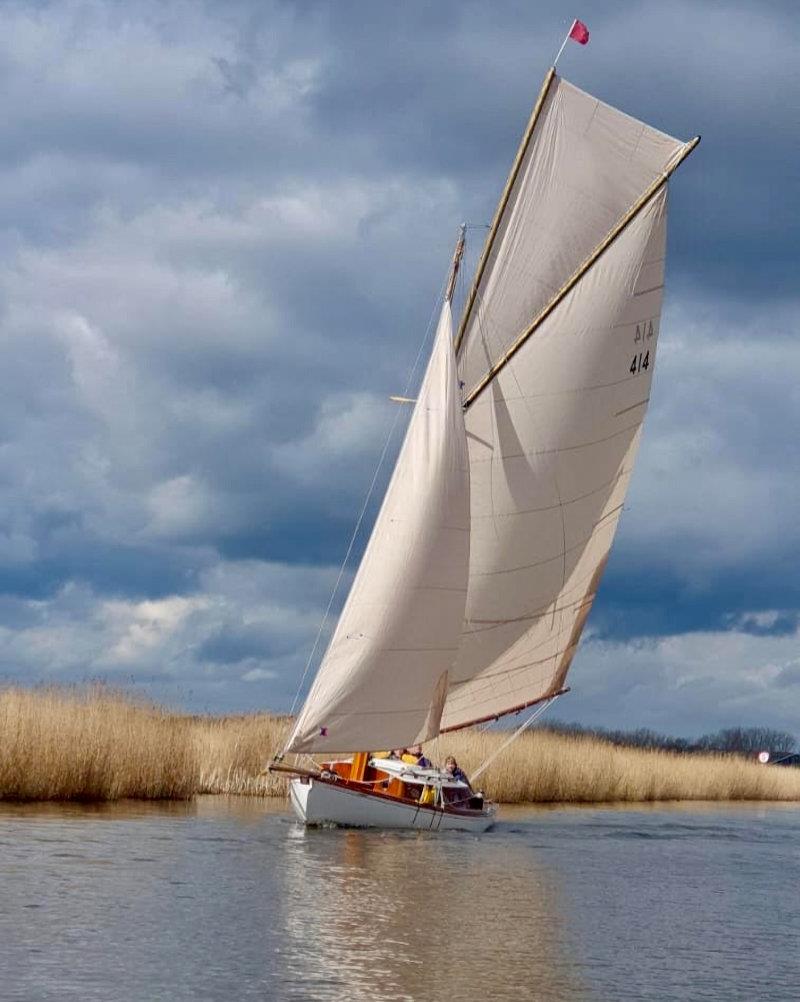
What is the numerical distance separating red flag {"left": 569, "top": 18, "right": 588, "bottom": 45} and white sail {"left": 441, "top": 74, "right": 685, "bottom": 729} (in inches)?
96.4

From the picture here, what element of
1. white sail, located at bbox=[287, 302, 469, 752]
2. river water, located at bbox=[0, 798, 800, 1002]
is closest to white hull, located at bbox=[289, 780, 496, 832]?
river water, located at bbox=[0, 798, 800, 1002]

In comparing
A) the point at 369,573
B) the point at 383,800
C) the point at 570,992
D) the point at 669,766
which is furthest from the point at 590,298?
the point at 669,766

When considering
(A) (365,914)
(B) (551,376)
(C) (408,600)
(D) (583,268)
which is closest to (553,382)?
(B) (551,376)

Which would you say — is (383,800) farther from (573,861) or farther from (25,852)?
(25,852)

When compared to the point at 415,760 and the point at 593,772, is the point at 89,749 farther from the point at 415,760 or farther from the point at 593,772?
the point at 593,772

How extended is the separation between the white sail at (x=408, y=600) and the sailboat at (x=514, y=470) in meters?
0.04

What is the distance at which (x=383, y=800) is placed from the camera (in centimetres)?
3030

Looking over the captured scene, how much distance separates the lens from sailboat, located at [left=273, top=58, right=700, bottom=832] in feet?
98.7

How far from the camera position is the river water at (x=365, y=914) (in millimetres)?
14320

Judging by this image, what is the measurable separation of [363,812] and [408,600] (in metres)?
4.43

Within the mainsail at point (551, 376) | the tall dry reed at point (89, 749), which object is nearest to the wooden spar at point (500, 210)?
the mainsail at point (551, 376)

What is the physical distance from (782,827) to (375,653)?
19.0 meters

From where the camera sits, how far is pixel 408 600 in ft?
98.2

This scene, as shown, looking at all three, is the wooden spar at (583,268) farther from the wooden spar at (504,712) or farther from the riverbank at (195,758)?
the riverbank at (195,758)
